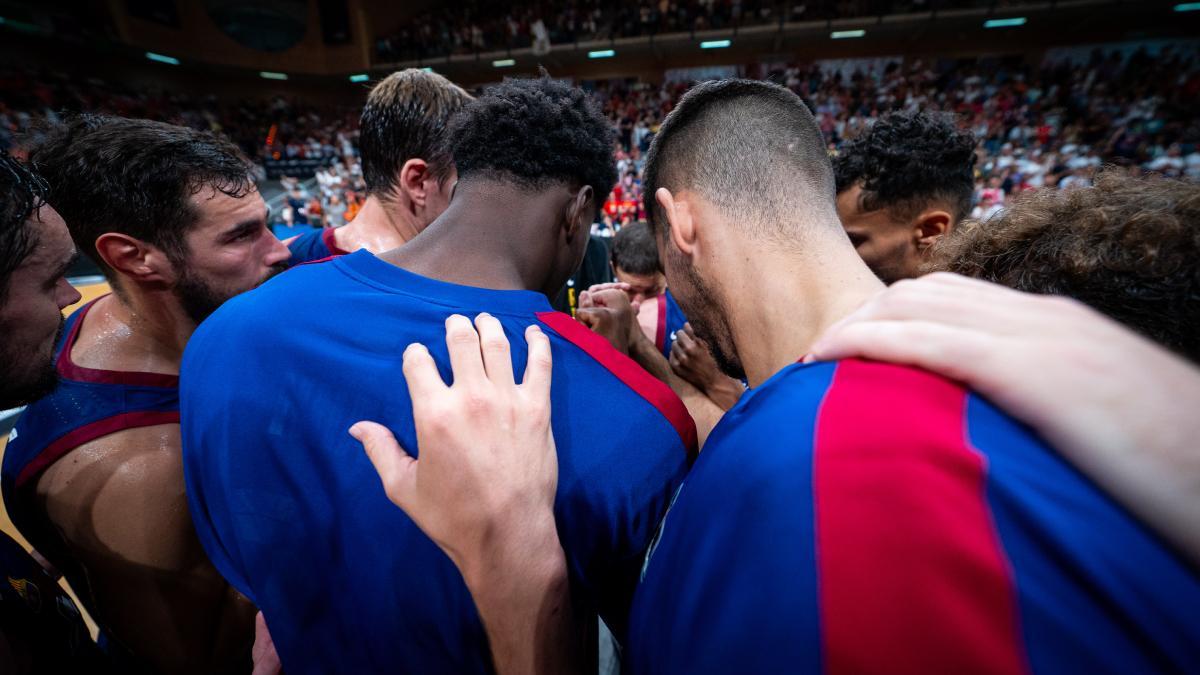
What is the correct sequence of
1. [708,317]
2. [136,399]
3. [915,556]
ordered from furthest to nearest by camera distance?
[136,399], [708,317], [915,556]

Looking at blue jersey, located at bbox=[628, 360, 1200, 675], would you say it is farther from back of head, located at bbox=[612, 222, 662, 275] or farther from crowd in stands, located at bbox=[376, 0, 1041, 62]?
crowd in stands, located at bbox=[376, 0, 1041, 62]

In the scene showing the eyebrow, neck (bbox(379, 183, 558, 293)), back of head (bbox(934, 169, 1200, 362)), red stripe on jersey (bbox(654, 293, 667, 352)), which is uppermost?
back of head (bbox(934, 169, 1200, 362))

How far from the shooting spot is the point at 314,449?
104 centimetres

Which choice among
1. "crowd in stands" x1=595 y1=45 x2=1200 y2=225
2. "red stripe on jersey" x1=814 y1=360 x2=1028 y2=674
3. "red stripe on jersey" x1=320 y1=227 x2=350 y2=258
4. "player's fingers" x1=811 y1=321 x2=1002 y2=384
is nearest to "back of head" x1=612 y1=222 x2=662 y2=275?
"red stripe on jersey" x1=320 y1=227 x2=350 y2=258

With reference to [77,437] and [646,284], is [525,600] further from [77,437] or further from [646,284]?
[646,284]

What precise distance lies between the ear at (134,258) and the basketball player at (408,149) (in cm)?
102

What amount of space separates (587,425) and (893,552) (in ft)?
2.02

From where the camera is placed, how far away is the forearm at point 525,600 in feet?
2.76

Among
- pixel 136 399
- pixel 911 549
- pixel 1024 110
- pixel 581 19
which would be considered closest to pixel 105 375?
pixel 136 399

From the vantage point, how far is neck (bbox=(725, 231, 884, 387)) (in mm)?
1036

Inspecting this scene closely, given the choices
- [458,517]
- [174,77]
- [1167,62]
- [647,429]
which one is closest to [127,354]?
[458,517]

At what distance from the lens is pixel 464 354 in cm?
92

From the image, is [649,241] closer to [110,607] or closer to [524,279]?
[524,279]

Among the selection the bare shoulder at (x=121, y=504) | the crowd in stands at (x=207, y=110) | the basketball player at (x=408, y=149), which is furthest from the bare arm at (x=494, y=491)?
the crowd in stands at (x=207, y=110)
